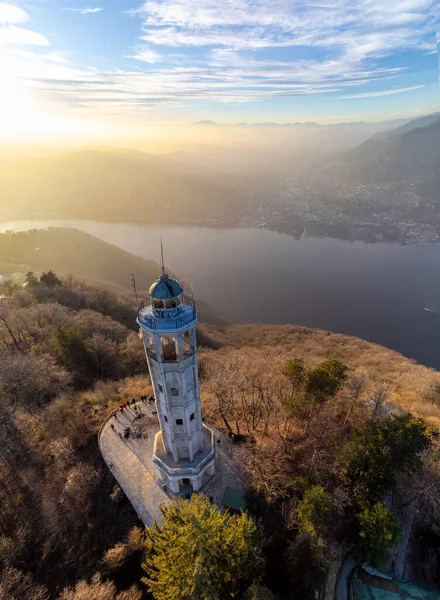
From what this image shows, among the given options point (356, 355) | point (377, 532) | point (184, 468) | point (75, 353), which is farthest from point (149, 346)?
point (356, 355)

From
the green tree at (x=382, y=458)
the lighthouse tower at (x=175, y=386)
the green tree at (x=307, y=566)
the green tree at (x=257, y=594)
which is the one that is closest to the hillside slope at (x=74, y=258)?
the lighthouse tower at (x=175, y=386)

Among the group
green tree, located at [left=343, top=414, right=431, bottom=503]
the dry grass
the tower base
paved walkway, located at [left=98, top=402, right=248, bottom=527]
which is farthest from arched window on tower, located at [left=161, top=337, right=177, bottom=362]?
the dry grass

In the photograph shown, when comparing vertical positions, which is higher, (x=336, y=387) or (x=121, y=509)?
(x=336, y=387)

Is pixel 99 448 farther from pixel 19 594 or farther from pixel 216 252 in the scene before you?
pixel 216 252

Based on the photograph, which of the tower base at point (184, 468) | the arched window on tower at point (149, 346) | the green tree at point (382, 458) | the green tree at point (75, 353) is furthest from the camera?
the green tree at point (75, 353)

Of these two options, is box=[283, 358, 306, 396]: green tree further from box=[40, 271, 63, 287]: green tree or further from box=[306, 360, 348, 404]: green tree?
box=[40, 271, 63, 287]: green tree

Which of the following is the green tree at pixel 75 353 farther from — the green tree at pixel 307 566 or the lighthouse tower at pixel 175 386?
the green tree at pixel 307 566

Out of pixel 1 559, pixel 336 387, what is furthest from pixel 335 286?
pixel 1 559
